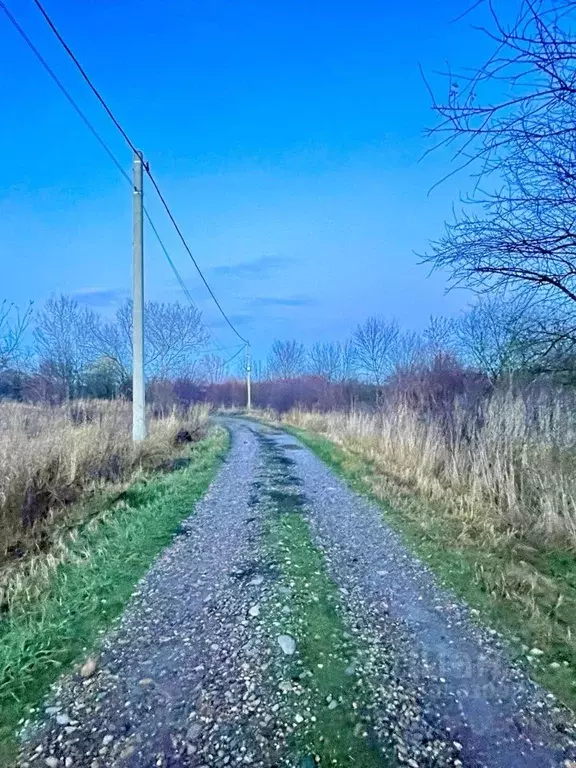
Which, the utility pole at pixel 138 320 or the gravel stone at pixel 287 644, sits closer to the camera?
the gravel stone at pixel 287 644

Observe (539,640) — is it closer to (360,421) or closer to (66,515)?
(66,515)

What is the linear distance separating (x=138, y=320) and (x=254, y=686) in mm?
10123

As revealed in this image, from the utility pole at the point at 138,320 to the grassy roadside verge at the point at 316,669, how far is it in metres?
7.26

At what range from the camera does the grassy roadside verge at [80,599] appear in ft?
9.64

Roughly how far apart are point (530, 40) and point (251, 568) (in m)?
4.61

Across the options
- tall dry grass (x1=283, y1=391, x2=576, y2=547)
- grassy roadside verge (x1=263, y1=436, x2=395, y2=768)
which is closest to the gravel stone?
grassy roadside verge (x1=263, y1=436, x2=395, y2=768)

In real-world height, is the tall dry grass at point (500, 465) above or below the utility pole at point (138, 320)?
below

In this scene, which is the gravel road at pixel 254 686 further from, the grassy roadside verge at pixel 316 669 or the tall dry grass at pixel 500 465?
the tall dry grass at pixel 500 465

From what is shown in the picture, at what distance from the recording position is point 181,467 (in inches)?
421

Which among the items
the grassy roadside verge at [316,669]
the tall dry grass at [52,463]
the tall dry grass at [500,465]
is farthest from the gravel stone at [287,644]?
the tall dry grass at [52,463]

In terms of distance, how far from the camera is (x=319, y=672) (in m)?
3.06

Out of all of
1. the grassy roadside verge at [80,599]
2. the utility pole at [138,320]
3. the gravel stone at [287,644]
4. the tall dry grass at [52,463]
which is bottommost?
the gravel stone at [287,644]

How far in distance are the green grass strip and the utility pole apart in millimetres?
7586

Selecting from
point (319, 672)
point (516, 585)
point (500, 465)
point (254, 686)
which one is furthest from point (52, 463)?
point (500, 465)
